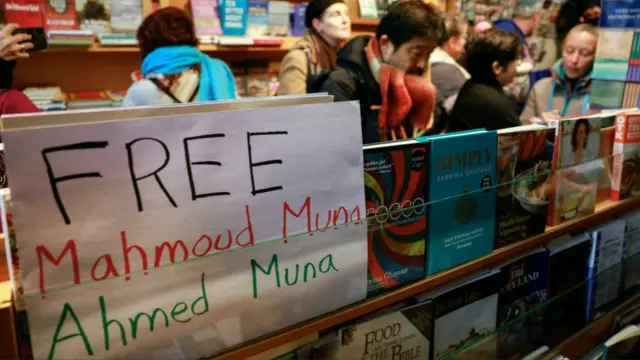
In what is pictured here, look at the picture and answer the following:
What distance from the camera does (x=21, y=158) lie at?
1.93 ft

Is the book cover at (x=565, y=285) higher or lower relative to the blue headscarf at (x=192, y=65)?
lower

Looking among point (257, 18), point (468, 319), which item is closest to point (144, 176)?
point (468, 319)

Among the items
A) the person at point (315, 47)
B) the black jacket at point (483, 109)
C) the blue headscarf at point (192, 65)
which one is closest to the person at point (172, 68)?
the blue headscarf at point (192, 65)

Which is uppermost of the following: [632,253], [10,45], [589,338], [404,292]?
[10,45]

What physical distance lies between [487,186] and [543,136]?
0.23 metres

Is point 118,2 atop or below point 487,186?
atop

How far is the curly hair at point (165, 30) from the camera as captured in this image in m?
2.03

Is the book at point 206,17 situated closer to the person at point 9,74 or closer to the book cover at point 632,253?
the person at point 9,74

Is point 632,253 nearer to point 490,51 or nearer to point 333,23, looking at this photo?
point 490,51

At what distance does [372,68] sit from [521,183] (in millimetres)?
862

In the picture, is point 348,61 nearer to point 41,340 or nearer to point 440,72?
point 440,72

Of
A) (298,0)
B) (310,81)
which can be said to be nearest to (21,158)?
(310,81)

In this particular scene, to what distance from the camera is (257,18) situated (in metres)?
3.43

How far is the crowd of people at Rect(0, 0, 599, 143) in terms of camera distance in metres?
1.77
